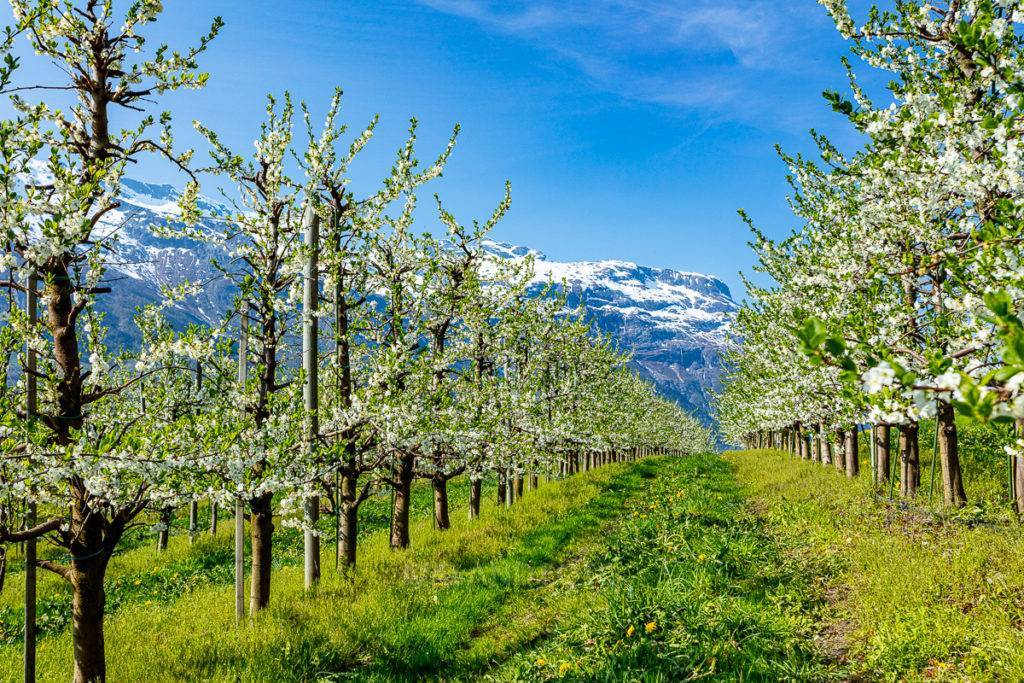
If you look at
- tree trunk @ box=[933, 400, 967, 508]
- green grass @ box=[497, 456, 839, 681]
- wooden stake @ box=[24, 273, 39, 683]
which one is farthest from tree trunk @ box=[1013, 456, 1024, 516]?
wooden stake @ box=[24, 273, 39, 683]

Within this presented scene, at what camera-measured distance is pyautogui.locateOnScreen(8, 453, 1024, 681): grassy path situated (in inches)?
229

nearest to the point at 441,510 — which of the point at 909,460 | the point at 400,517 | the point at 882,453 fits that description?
the point at 400,517

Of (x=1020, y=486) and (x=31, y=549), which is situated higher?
(x=31, y=549)

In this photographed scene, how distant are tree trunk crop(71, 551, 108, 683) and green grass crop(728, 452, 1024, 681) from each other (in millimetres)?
8277

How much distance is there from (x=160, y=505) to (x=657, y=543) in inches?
340

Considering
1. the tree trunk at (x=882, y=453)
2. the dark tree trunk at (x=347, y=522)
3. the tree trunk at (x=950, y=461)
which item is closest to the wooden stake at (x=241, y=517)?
the dark tree trunk at (x=347, y=522)

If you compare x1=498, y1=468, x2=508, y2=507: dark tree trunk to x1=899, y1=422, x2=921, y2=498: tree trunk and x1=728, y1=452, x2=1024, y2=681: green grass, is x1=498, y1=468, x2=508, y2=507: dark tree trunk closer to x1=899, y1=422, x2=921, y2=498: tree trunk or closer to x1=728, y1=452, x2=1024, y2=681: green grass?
x1=728, y1=452, x2=1024, y2=681: green grass

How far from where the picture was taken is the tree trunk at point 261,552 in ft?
29.5

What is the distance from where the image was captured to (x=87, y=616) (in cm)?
638

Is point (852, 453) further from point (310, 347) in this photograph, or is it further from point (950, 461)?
point (310, 347)

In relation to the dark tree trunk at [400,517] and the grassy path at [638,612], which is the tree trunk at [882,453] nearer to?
the grassy path at [638,612]

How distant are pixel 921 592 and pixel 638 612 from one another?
3450 millimetres

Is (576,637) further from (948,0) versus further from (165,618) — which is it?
(948,0)

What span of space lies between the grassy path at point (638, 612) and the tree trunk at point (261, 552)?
1.71 ft
